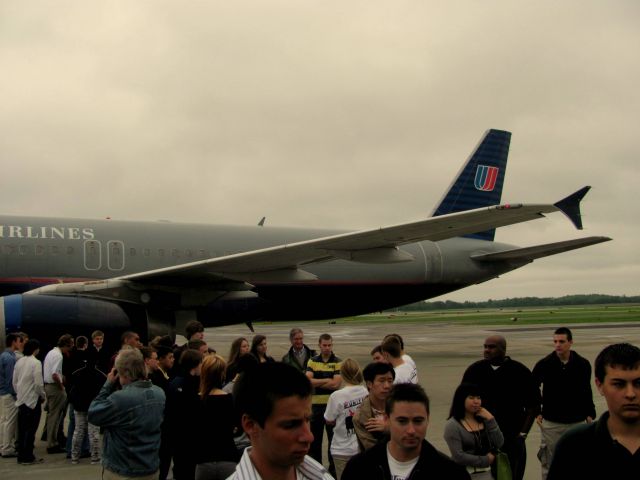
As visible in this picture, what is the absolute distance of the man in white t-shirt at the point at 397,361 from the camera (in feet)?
19.6

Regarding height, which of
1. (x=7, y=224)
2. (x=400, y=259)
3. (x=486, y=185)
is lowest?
(x=400, y=259)

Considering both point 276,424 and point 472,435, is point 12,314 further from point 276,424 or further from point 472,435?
point 276,424

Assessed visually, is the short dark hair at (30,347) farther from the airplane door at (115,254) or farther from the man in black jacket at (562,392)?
the airplane door at (115,254)

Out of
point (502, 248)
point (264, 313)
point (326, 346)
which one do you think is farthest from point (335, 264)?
point (326, 346)

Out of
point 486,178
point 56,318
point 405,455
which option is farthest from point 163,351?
point 486,178

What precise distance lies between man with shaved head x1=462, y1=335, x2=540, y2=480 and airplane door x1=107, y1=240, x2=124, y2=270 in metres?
11.3

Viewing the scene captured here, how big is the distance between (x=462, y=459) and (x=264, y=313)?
1231 centimetres

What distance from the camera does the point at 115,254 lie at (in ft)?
50.7

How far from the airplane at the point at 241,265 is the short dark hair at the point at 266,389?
29.0 ft

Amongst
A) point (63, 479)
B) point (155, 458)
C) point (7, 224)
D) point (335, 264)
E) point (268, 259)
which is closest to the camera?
point (155, 458)

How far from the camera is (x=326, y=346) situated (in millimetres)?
6762

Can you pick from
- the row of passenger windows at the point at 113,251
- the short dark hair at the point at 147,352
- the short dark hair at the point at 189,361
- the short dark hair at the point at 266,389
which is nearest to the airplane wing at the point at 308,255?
the row of passenger windows at the point at 113,251

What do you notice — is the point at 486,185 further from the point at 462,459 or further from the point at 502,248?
the point at 462,459

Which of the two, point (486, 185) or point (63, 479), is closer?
point (63, 479)
